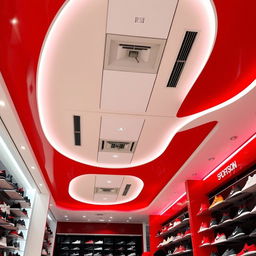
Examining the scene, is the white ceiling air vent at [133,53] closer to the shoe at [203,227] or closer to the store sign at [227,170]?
the store sign at [227,170]

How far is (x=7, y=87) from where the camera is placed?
3498mm

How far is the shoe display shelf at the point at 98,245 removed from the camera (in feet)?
40.7

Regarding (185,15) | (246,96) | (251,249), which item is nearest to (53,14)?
(185,15)

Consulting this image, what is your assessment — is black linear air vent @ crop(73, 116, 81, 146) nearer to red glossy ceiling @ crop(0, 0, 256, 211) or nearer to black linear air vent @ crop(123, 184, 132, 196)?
red glossy ceiling @ crop(0, 0, 256, 211)

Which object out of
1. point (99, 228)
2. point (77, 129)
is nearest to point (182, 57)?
point (77, 129)

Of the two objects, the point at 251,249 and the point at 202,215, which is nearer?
the point at 251,249

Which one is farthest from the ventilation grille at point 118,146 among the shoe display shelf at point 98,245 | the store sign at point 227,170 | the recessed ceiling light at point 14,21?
the shoe display shelf at point 98,245

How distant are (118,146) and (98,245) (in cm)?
906

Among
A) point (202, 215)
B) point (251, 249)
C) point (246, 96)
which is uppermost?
point (246, 96)

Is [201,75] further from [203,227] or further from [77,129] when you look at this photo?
[203,227]

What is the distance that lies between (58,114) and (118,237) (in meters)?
10.3

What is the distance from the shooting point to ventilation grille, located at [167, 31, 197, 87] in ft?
9.60

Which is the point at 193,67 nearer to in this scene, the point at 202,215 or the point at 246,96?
the point at 246,96

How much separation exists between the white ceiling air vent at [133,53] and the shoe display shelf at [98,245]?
11392 mm
